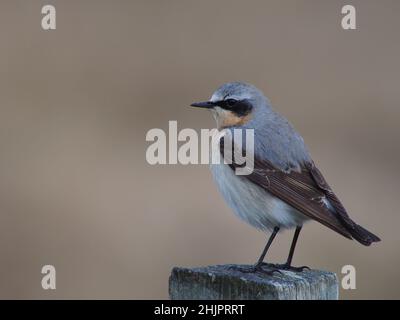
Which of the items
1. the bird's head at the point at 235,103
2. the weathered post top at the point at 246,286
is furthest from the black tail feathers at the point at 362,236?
the bird's head at the point at 235,103

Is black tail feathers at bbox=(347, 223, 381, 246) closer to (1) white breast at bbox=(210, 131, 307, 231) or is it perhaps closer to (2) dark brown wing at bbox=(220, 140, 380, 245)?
(2) dark brown wing at bbox=(220, 140, 380, 245)

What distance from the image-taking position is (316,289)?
4.43m

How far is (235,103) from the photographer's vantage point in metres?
6.79

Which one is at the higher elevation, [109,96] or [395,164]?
[109,96]

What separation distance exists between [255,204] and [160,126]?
6.87 metres

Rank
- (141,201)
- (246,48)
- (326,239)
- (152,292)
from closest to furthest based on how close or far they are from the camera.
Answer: (152,292) < (326,239) < (141,201) < (246,48)

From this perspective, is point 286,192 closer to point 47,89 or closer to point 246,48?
point 47,89

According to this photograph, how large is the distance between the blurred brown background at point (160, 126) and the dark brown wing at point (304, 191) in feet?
10.8

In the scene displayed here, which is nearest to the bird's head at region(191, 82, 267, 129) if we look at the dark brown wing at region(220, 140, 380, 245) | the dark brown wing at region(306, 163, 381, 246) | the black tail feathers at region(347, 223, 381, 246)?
the dark brown wing at region(220, 140, 380, 245)

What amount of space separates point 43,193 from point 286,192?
19.1 ft

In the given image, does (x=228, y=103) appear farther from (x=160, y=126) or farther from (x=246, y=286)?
(x=160, y=126)

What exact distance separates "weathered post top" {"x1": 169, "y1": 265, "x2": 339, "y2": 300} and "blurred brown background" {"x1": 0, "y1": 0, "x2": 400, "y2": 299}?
16.0 ft

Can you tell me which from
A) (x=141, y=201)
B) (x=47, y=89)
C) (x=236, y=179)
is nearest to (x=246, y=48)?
(x=47, y=89)

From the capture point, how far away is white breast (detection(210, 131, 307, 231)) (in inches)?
242
